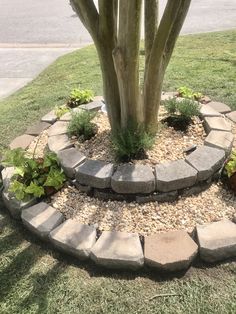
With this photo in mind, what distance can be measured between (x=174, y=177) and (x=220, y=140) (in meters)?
0.59

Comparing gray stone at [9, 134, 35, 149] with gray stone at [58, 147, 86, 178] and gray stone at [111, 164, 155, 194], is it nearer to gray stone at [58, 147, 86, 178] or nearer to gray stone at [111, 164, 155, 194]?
gray stone at [58, 147, 86, 178]

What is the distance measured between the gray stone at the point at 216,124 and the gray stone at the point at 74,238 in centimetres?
134

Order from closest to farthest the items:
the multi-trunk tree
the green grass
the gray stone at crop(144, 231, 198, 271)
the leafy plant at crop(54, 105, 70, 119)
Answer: the gray stone at crop(144, 231, 198, 271)
the multi-trunk tree
the leafy plant at crop(54, 105, 70, 119)
the green grass

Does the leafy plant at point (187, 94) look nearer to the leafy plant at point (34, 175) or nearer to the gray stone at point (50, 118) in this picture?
the gray stone at point (50, 118)

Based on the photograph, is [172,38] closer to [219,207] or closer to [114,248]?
[219,207]

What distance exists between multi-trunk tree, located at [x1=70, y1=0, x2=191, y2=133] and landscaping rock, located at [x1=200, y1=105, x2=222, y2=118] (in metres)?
0.56

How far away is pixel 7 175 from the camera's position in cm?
303

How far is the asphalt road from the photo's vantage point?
6215mm

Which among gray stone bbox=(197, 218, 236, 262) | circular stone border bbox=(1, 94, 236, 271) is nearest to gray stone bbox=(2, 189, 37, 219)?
circular stone border bbox=(1, 94, 236, 271)

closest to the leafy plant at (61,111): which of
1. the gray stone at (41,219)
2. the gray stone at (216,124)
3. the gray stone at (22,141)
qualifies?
the gray stone at (22,141)

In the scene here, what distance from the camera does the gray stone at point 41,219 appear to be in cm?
254

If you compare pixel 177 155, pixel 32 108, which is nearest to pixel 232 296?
pixel 177 155

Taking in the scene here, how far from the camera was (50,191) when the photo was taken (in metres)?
2.82

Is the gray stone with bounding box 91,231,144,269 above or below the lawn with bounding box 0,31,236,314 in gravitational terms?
above
